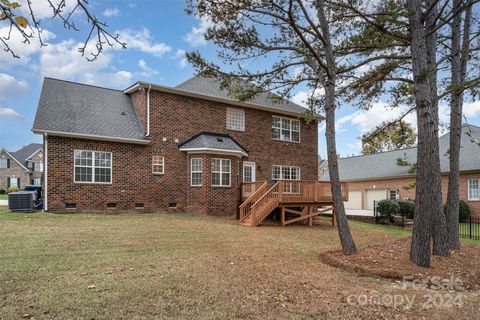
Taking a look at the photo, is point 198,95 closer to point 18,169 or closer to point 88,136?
point 88,136

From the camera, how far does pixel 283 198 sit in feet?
46.4

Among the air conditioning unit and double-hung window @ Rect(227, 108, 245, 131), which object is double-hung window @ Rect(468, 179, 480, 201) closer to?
double-hung window @ Rect(227, 108, 245, 131)

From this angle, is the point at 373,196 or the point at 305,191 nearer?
the point at 305,191

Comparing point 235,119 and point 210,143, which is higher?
point 235,119

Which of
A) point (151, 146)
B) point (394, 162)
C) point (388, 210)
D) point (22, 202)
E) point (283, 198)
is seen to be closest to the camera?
point (22, 202)

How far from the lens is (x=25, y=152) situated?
46.9 meters

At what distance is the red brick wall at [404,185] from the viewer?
68.8 ft

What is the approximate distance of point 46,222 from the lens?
1110cm

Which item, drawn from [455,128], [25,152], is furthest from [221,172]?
[25,152]

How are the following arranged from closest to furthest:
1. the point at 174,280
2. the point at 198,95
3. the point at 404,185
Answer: the point at 174,280 < the point at 198,95 < the point at 404,185

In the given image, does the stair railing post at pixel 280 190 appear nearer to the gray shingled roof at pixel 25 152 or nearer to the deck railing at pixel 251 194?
the deck railing at pixel 251 194

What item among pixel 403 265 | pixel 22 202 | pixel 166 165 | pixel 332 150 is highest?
pixel 332 150

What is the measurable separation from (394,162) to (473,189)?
6932mm

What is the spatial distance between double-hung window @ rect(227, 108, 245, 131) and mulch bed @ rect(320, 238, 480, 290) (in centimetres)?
1071
